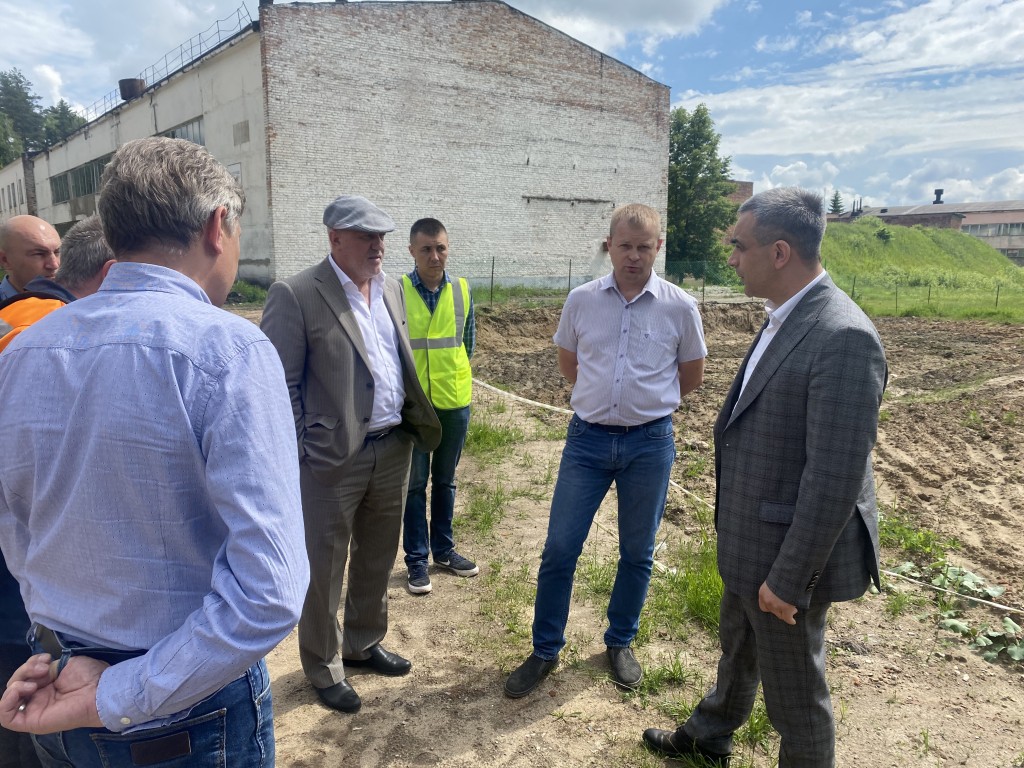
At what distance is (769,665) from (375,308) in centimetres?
216

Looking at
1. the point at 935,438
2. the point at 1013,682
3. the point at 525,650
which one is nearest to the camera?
the point at 1013,682

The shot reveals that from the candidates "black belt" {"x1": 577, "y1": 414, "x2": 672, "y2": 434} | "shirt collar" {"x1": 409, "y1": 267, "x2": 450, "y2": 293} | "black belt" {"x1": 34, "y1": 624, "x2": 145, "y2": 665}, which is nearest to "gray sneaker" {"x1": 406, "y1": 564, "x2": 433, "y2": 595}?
"black belt" {"x1": 577, "y1": 414, "x2": 672, "y2": 434}

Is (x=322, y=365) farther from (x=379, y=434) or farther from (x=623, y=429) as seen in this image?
(x=623, y=429)

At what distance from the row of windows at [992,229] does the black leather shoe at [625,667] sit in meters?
74.6

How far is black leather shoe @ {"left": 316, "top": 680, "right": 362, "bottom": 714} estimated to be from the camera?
9.85 feet

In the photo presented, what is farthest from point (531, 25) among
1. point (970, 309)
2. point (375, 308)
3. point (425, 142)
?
point (375, 308)

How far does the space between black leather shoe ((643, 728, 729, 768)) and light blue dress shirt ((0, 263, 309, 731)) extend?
208 centimetres

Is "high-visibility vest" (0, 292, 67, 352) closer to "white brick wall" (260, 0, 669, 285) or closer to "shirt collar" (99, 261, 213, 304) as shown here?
"shirt collar" (99, 261, 213, 304)

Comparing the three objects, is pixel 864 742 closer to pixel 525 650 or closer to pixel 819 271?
pixel 525 650

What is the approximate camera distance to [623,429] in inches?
122

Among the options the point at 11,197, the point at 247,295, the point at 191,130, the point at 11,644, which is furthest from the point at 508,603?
the point at 11,197

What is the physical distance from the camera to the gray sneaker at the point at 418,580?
4.11 m

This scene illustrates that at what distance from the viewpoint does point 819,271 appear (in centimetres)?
221

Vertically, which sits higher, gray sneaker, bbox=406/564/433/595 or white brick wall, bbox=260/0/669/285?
white brick wall, bbox=260/0/669/285
